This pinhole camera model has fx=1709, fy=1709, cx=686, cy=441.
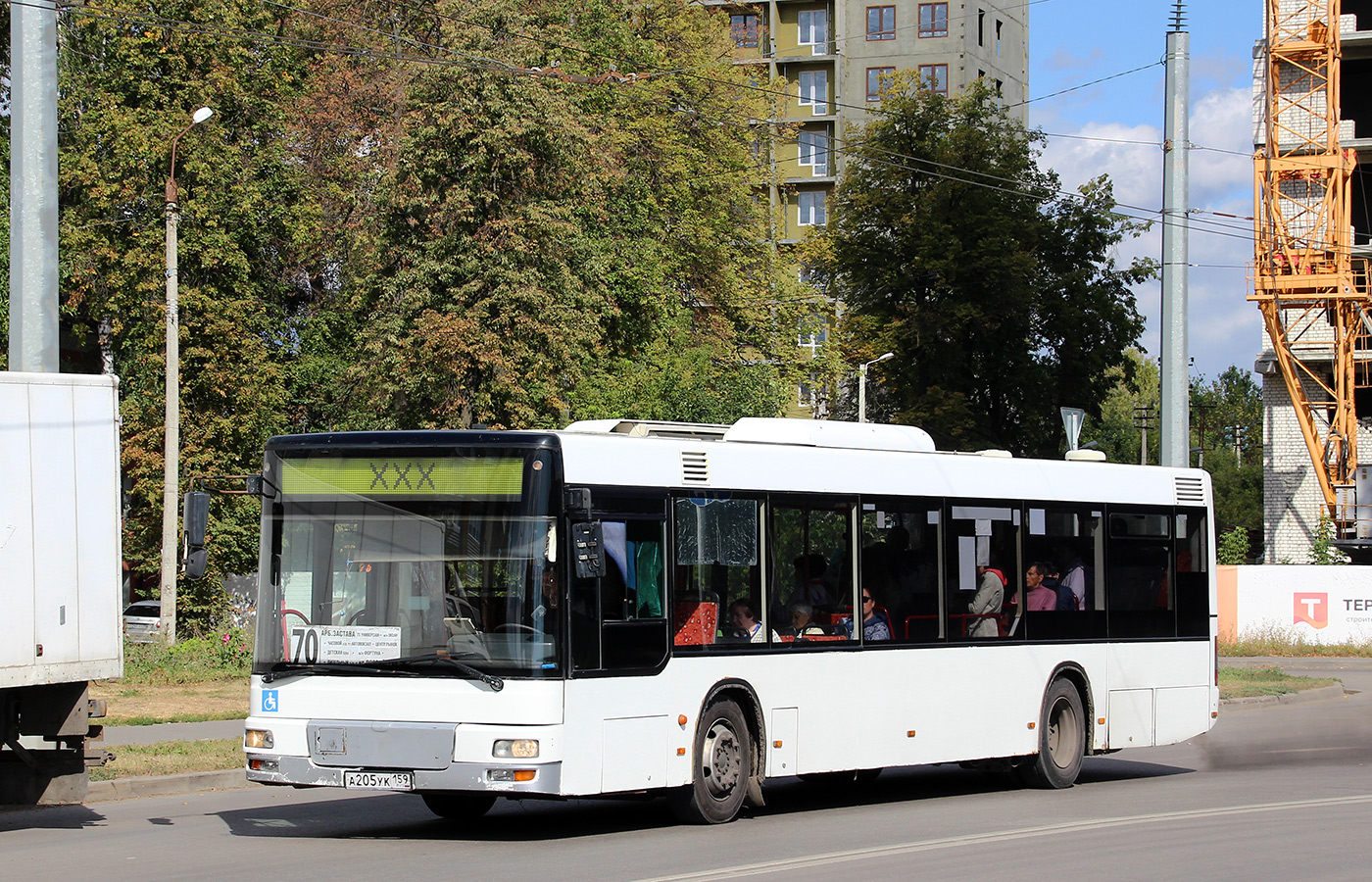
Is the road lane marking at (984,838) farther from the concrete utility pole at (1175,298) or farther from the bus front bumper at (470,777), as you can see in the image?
the concrete utility pole at (1175,298)

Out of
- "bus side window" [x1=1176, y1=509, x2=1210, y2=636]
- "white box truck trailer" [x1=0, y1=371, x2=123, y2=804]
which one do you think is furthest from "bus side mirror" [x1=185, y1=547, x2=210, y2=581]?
"bus side window" [x1=1176, y1=509, x2=1210, y2=636]

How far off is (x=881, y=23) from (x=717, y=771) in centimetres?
7904

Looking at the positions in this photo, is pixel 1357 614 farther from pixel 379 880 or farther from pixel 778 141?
pixel 379 880

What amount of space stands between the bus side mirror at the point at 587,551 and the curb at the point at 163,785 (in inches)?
197

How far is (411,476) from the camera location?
36.7 feet

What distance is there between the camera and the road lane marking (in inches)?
378

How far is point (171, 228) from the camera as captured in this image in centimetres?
2803

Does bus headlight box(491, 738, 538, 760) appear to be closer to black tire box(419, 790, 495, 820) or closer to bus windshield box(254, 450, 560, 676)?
bus windshield box(254, 450, 560, 676)

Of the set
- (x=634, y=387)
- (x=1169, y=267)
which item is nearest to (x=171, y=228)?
(x=634, y=387)

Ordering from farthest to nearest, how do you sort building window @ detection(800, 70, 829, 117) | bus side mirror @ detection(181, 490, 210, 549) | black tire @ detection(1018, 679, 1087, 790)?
building window @ detection(800, 70, 829, 117) → black tire @ detection(1018, 679, 1087, 790) → bus side mirror @ detection(181, 490, 210, 549)

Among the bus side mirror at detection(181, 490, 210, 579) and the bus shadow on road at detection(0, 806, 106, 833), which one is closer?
the bus side mirror at detection(181, 490, 210, 579)

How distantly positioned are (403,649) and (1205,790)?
300 inches

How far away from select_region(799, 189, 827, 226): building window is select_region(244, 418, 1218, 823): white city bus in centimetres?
7395

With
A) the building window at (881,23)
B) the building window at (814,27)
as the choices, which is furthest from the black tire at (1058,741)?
the building window at (814,27)
